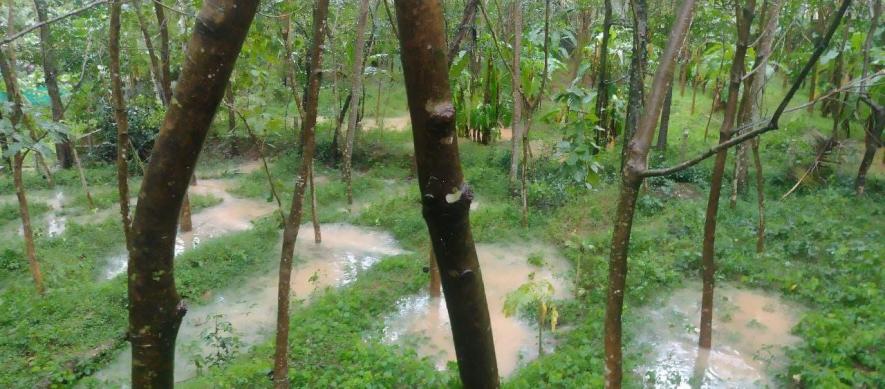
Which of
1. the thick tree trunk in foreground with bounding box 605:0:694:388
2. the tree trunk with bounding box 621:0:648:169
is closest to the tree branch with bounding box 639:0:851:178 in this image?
the thick tree trunk in foreground with bounding box 605:0:694:388

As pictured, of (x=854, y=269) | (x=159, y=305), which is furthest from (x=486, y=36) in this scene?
(x=159, y=305)

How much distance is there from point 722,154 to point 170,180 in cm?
423

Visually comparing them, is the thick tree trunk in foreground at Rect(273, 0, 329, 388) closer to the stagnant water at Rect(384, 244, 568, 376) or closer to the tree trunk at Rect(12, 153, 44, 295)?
the stagnant water at Rect(384, 244, 568, 376)

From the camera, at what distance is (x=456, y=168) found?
36.8 inches

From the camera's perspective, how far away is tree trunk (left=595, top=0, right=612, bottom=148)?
9512 mm

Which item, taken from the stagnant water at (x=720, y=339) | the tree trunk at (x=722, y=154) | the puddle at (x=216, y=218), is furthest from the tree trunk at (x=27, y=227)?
the tree trunk at (x=722, y=154)

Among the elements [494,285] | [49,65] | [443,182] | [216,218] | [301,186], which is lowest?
[494,285]

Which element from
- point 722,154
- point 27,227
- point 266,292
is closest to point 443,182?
point 722,154

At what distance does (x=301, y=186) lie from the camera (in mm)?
3764

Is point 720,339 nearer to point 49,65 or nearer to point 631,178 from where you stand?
point 631,178

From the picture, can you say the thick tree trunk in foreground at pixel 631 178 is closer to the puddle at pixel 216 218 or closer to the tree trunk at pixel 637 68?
the tree trunk at pixel 637 68

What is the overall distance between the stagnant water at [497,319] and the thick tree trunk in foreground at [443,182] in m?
4.25

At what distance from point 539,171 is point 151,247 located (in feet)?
33.4

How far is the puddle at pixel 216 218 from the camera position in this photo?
8.14 m
